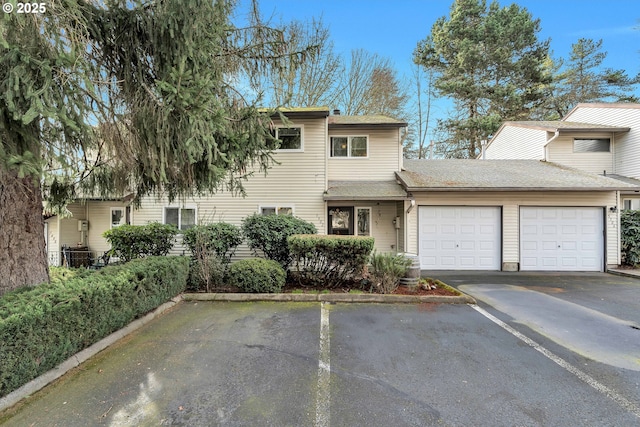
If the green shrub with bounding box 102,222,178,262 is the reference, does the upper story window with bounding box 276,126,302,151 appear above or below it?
above

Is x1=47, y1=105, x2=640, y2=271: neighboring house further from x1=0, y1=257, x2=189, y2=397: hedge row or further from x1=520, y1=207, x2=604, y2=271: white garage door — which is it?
x1=0, y1=257, x2=189, y2=397: hedge row

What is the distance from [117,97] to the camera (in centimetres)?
386

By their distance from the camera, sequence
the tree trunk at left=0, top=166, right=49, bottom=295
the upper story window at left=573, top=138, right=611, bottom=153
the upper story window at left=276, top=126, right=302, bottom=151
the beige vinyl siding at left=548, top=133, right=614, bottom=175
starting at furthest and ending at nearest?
the upper story window at left=573, top=138, right=611, bottom=153, the beige vinyl siding at left=548, top=133, right=614, bottom=175, the upper story window at left=276, top=126, right=302, bottom=151, the tree trunk at left=0, top=166, right=49, bottom=295

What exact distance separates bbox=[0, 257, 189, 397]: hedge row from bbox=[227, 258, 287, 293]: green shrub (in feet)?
5.42

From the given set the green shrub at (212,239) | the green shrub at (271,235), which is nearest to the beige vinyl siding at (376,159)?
the green shrub at (271,235)

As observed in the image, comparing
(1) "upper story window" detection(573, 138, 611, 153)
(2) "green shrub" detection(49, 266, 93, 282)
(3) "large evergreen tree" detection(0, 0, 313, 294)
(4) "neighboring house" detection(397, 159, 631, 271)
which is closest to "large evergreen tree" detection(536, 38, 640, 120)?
(1) "upper story window" detection(573, 138, 611, 153)

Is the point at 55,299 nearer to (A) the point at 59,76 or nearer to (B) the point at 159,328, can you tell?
(B) the point at 159,328

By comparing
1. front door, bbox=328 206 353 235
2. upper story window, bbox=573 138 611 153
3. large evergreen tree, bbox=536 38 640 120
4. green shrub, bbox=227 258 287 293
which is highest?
large evergreen tree, bbox=536 38 640 120

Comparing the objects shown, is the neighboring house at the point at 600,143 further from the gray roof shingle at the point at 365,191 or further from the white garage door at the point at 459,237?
the gray roof shingle at the point at 365,191

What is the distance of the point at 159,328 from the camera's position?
4.53 metres

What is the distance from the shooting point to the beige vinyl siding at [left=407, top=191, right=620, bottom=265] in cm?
962

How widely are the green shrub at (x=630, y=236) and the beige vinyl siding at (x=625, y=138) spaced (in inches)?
126

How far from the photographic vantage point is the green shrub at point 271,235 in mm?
7250

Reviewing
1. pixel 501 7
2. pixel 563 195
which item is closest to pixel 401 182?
pixel 563 195
